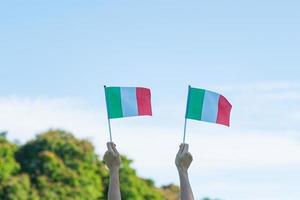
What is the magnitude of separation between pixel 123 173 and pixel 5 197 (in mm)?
10911

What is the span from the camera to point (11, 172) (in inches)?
2459

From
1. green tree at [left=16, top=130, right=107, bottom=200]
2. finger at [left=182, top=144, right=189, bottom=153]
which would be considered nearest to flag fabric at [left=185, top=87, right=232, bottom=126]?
finger at [left=182, top=144, right=189, bottom=153]

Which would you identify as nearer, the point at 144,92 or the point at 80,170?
the point at 144,92

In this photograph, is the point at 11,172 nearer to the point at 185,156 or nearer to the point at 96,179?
the point at 96,179

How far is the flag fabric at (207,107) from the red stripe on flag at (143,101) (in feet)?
1.52

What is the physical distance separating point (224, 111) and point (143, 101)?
3.07 ft

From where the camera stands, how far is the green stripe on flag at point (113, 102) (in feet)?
44.9

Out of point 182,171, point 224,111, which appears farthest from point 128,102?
point 182,171

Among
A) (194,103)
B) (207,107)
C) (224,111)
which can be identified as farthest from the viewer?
(224,111)

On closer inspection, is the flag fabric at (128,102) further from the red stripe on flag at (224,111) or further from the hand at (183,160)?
the hand at (183,160)

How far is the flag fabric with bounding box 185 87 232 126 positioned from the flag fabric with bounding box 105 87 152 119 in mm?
493

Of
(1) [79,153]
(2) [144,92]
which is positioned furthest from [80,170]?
(2) [144,92]

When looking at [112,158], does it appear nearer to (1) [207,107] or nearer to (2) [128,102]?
(2) [128,102]

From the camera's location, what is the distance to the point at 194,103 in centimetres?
1364
